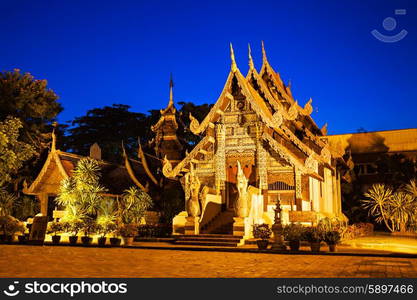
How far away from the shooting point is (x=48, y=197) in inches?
968

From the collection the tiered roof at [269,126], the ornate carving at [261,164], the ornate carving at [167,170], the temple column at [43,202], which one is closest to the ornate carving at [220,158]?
the tiered roof at [269,126]

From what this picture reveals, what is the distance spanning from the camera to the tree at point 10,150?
76.0 ft

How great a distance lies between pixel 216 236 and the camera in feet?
54.8

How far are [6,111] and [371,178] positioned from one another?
74.1 ft

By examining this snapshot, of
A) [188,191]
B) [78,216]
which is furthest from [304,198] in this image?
[78,216]

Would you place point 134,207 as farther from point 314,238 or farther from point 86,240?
point 314,238

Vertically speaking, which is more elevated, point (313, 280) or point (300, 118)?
point (300, 118)

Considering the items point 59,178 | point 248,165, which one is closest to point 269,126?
point 248,165

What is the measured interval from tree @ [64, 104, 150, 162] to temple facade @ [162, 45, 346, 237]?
19.1 m

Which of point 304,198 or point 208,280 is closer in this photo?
point 208,280

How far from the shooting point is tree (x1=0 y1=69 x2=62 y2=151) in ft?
89.2

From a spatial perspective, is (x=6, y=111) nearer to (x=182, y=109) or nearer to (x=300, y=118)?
(x=182, y=109)

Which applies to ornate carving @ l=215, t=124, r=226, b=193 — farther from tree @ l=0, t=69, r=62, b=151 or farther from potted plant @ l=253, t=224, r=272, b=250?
tree @ l=0, t=69, r=62, b=151

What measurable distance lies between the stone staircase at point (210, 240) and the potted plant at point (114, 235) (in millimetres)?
2048
